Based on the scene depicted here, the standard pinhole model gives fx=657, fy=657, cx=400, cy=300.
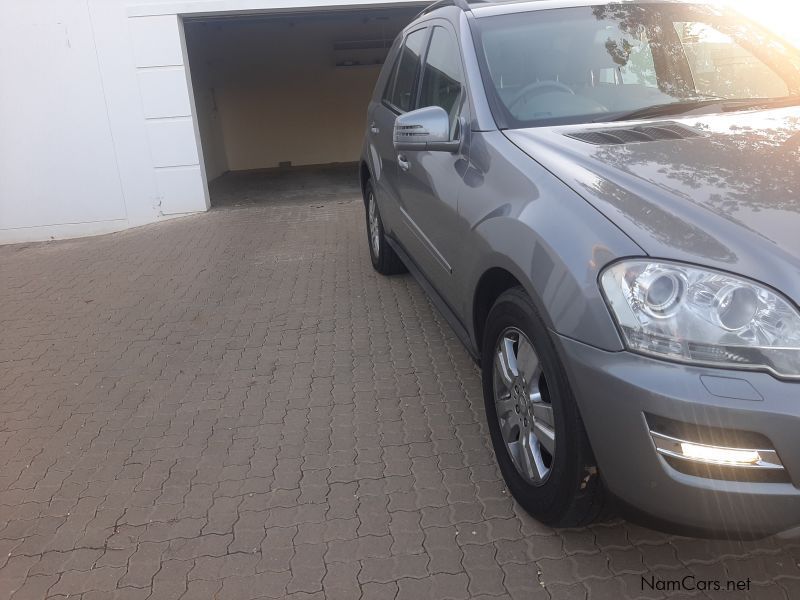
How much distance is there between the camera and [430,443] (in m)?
3.07

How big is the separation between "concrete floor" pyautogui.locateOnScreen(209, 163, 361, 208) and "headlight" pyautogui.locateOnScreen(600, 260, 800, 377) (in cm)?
837

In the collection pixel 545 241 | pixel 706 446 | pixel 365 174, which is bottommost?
pixel 706 446

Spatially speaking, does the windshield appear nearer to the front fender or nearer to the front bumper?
the front fender

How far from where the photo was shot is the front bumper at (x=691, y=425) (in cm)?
160

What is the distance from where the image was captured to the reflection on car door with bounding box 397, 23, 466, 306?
294 centimetres

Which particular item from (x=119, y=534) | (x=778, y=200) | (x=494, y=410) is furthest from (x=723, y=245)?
(x=119, y=534)

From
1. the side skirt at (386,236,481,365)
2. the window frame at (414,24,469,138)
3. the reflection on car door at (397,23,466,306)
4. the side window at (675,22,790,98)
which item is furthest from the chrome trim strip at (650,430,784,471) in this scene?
the side window at (675,22,790,98)

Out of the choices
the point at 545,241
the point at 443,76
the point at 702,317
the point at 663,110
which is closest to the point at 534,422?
the point at 545,241

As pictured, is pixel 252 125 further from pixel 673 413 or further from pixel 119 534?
pixel 673 413

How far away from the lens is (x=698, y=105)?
2871 millimetres

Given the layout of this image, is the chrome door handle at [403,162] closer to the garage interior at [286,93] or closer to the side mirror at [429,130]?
the side mirror at [429,130]

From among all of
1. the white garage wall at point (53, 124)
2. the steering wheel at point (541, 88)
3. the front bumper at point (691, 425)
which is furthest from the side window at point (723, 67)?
the white garage wall at point (53, 124)

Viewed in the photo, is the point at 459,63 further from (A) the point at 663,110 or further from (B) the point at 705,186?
(B) the point at 705,186

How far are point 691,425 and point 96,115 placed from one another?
854 centimetres
